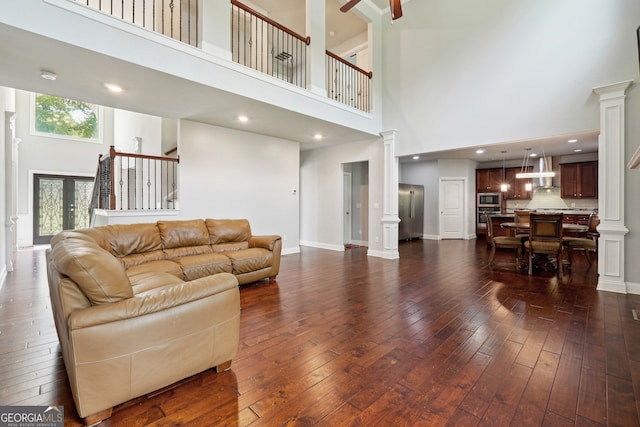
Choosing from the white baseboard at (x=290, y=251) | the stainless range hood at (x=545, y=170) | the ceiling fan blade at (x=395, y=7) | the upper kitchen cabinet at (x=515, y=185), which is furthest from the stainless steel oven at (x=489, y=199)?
the ceiling fan blade at (x=395, y=7)

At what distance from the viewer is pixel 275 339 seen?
2416 millimetres

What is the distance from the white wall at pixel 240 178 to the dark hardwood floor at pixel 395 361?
2324mm

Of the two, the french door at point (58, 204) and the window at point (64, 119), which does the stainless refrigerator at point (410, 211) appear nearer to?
the french door at point (58, 204)

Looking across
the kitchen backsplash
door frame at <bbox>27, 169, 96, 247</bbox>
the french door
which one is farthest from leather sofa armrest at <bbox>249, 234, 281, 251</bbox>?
the kitchen backsplash

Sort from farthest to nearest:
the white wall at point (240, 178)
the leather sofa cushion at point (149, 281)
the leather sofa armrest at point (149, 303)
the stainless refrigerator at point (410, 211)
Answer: the stainless refrigerator at point (410, 211), the white wall at point (240, 178), the leather sofa cushion at point (149, 281), the leather sofa armrest at point (149, 303)

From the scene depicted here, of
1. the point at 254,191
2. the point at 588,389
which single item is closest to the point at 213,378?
the point at 588,389

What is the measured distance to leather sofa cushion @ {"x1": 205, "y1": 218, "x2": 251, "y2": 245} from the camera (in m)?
4.40

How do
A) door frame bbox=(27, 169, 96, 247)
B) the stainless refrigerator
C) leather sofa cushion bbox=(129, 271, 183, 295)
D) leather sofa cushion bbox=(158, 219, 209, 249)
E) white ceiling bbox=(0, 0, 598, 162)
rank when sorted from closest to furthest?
leather sofa cushion bbox=(129, 271, 183, 295), white ceiling bbox=(0, 0, 598, 162), leather sofa cushion bbox=(158, 219, 209, 249), door frame bbox=(27, 169, 96, 247), the stainless refrigerator

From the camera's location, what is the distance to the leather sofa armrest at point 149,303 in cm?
141

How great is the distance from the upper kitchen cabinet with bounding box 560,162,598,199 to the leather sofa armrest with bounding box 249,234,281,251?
8435 millimetres

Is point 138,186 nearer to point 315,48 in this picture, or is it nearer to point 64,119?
point 64,119

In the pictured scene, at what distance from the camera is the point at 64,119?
8.24m

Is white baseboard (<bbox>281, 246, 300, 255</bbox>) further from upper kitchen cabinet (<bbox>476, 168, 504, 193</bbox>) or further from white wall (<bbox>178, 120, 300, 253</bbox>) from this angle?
upper kitchen cabinet (<bbox>476, 168, 504, 193</bbox>)

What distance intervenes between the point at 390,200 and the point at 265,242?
3.07 metres
